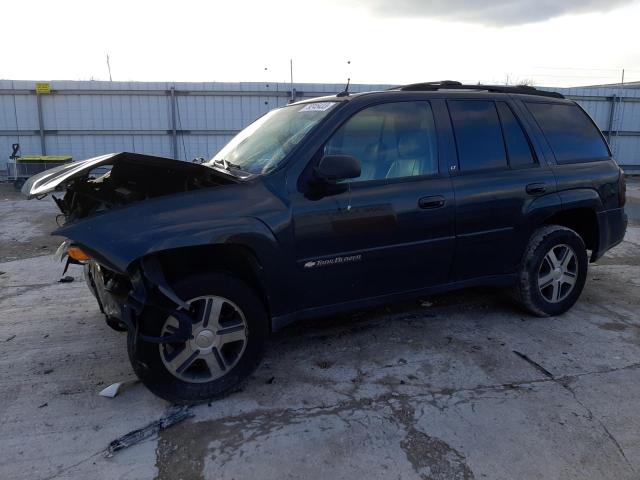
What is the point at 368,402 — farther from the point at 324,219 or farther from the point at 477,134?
the point at 477,134

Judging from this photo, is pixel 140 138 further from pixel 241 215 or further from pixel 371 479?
pixel 371 479

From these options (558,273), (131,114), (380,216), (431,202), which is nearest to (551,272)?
(558,273)

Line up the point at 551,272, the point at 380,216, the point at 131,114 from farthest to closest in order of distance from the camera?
the point at 131,114 < the point at 551,272 < the point at 380,216

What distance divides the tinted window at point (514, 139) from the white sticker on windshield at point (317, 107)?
4.99 feet

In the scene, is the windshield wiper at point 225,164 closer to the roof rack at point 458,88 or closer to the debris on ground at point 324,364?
the roof rack at point 458,88

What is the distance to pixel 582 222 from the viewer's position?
15.3 feet

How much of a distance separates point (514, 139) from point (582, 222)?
1181 mm

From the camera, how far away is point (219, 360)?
3.11 metres

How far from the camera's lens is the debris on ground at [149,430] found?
2.69 meters

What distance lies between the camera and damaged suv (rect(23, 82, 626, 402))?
2914mm

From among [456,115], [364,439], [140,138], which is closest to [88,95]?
[140,138]

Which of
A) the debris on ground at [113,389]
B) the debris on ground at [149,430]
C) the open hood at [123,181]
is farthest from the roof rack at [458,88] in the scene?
the debris on ground at [113,389]

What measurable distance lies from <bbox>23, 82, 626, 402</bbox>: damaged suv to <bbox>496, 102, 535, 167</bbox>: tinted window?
0.06ft

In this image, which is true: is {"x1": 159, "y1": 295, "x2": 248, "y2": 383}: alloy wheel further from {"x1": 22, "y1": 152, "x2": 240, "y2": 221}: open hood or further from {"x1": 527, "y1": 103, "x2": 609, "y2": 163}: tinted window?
{"x1": 527, "y1": 103, "x2": 609, "y2": 163}: tinted window
